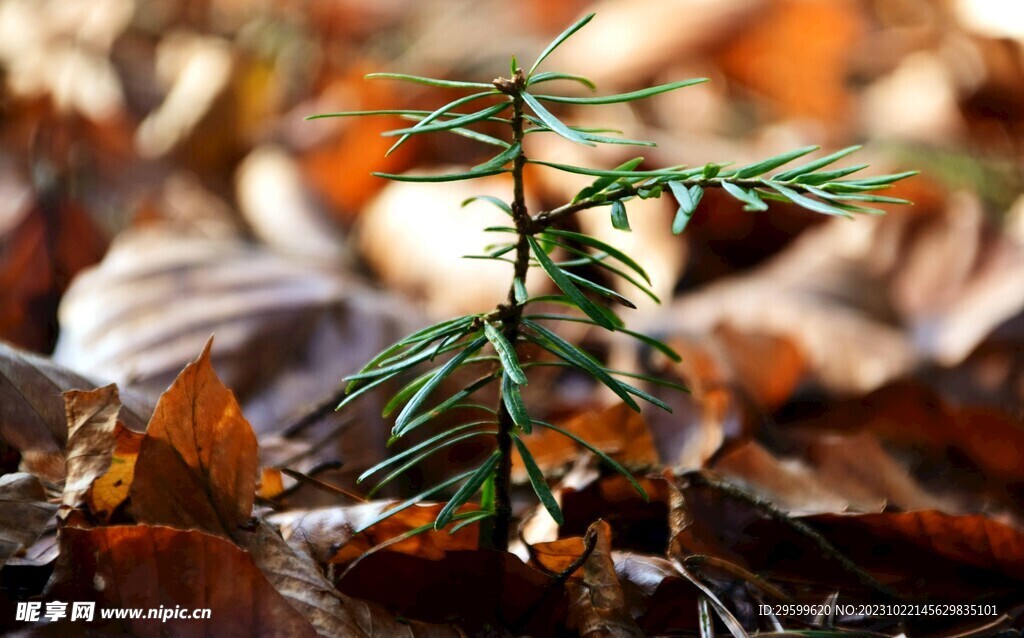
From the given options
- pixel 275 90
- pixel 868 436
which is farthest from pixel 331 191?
pixel 868 436

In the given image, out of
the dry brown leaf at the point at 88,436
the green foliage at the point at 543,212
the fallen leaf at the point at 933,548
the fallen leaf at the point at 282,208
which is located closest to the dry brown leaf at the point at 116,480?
the dry brown leaf at the point at 88,436

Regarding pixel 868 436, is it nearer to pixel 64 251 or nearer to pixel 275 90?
pixel 64 251

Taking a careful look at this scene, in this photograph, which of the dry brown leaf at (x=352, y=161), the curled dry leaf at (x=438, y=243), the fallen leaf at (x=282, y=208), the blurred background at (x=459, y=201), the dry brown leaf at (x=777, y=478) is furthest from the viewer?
the dry brown leaf at (x=352, y=161)

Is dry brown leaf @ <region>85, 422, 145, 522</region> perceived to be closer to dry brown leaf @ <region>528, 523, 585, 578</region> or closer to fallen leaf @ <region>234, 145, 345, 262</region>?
dry brown leaf @ <region>528, 523, 585, 578</region>

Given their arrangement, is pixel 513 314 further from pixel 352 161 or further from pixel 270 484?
pixel 352 161

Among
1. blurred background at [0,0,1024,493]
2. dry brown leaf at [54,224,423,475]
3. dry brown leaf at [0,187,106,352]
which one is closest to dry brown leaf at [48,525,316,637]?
blurred background at [0,0,1024,493]

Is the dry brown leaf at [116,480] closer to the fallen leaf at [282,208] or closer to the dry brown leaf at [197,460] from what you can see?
the dry brown leaf at [197,460]
